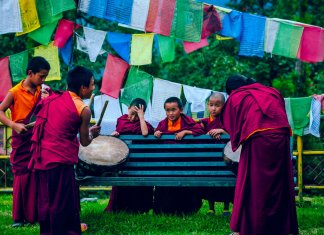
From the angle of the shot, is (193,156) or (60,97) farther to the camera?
(193,156)

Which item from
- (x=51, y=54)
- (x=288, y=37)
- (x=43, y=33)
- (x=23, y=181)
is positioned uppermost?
(x=288, y=37)

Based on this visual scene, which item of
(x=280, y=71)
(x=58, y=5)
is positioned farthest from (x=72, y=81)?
(x=280, y=71)

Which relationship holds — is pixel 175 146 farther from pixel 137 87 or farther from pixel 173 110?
pixel 137 87

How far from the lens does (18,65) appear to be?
30.0ft

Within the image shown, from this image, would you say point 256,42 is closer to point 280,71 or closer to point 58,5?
point 58,5

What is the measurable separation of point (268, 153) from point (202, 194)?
2154mm

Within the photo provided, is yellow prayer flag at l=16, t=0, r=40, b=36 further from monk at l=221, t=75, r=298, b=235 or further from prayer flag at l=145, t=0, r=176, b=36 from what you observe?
monk at l=221, t=75, r=298, b=235

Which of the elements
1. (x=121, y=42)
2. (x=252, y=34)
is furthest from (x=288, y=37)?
(x=121, y=42)

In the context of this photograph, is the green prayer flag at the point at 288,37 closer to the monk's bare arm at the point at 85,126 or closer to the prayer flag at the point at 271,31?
the prayer flag at the point at 271,31

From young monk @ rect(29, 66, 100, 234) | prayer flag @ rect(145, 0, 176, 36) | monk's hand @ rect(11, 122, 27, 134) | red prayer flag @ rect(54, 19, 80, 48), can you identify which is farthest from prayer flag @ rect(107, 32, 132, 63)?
young monk @ rect(29, 66, 100, 234)

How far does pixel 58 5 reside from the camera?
891 cm

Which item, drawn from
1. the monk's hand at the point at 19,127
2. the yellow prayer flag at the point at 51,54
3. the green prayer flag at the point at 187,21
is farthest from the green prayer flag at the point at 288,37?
the monk's hand at the point at 19,127

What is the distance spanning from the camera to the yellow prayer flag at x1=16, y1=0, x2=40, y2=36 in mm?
8859

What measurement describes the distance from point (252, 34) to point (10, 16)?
122 inches
